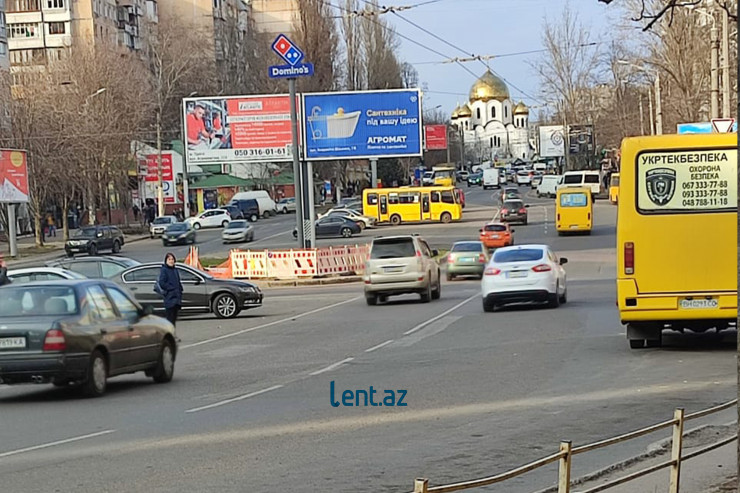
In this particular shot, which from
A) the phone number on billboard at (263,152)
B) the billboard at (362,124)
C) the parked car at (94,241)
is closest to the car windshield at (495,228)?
the billboard at (362,124)

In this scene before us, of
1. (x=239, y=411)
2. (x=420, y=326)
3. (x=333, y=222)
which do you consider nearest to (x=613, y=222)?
(x=333, y=222)

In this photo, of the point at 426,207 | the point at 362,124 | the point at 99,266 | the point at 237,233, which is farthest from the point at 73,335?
the point at 426,207

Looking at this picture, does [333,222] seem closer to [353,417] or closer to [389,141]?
[389,141]

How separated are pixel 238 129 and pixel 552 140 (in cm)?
7050

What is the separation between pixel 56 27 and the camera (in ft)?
376

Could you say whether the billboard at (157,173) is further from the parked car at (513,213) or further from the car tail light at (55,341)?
the car tail light at (55,341)

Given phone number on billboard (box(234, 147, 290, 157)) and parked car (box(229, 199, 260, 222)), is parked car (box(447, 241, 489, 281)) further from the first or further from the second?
parked car (box(229, 199, 260, 222))

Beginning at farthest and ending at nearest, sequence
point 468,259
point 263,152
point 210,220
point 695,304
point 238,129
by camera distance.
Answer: point 210,220 → point 238,129 → point 263,152 → point 468,259 → point 695,304

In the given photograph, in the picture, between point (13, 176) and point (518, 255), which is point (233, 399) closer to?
point (518, 255)

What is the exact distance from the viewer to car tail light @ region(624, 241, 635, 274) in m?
16.9

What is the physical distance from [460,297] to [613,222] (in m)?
41.3

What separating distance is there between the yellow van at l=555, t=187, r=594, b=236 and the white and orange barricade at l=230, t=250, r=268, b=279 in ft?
77.6

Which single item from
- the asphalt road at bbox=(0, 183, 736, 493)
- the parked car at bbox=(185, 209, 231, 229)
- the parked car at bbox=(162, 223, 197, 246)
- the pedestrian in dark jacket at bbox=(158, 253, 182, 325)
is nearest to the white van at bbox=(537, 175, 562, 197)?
A: the parked car at bbox=(185, 209, 231, 229)

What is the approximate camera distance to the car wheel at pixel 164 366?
16094 millimetres
